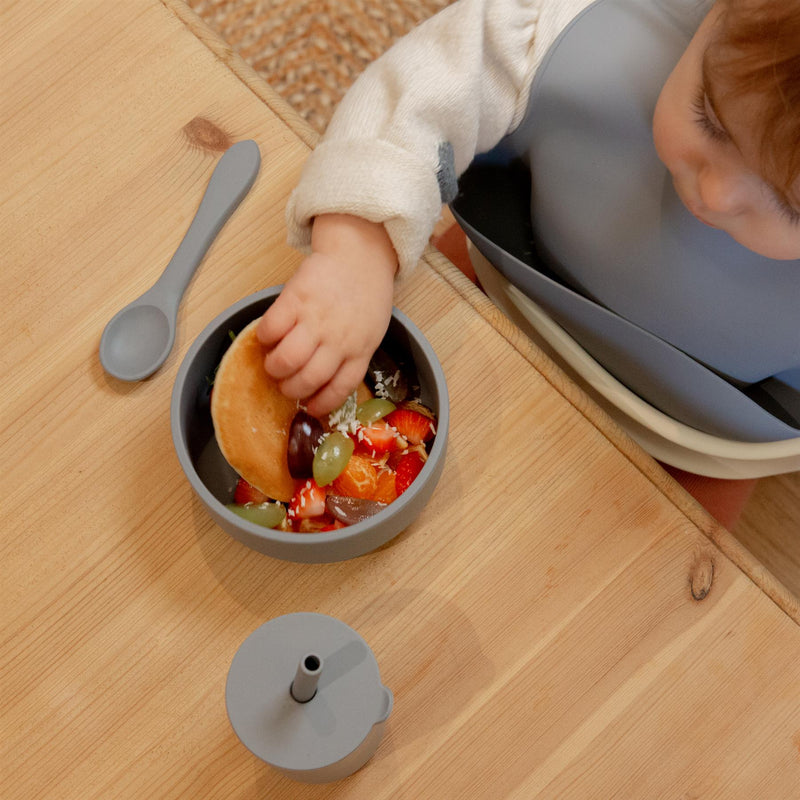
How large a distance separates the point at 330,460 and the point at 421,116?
0.27 metres

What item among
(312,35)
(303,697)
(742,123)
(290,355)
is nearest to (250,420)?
(290,355)

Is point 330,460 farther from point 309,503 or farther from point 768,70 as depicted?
point 768,70

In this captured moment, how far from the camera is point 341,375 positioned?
22.3 inches

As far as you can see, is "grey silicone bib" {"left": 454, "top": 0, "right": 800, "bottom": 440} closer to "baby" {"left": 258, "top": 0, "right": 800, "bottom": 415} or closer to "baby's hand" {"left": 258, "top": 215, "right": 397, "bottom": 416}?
"baby" {"left": 258, "top": 0, "right": 800, "bottom": 415}

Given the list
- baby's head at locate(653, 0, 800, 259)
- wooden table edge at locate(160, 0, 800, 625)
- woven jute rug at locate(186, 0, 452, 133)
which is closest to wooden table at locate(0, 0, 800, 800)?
wooden table edge at locate(160, 0, 800, 625)

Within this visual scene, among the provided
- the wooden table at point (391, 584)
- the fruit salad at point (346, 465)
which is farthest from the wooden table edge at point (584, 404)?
the fruit salad at point (346, 465)

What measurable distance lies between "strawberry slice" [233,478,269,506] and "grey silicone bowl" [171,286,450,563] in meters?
0.01

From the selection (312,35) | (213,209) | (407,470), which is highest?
(213,209)

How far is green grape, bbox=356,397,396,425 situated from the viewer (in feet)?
1.79

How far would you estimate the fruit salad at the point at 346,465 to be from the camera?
1.70 ft

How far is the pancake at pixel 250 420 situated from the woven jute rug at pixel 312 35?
0.93 metres

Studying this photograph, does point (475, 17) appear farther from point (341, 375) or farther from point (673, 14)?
point (341, 375)

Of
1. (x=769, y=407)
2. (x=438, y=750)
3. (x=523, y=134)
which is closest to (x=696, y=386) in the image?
(x=769, y=407)

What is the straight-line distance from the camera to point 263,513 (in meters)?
0.52
